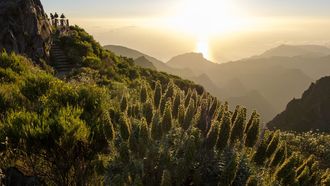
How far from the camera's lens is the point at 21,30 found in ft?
98.5

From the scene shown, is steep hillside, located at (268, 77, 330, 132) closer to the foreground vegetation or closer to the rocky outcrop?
the rocky outcrop

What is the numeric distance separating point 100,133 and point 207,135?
3446 millimetres

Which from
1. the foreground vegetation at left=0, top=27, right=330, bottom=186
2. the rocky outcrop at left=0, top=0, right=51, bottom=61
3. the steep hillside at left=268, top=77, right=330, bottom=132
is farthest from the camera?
the steep hillside at left=268, top=77, right=330, bottom=132

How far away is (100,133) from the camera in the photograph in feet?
36.0

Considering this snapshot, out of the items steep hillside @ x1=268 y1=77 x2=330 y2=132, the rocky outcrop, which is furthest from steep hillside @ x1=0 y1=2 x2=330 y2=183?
steep hillside @ x1=268 y1=77 x2=330 y2=132

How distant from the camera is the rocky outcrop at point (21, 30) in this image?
93.7 ft

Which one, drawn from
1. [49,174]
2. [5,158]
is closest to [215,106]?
[49,174]

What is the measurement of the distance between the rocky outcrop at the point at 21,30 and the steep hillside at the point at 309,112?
381 ft

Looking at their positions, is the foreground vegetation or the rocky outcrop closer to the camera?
the foreground vegetation

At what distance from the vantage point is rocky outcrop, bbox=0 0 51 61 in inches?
1125

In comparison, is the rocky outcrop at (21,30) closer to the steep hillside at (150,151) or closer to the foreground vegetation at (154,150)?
the foreground vegetation at (154,150)

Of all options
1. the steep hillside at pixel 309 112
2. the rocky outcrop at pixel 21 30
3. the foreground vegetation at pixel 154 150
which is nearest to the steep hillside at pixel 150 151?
the foreground vegetation at pixel 154 150

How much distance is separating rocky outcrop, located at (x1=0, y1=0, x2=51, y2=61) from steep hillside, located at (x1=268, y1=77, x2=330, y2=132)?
381 feet

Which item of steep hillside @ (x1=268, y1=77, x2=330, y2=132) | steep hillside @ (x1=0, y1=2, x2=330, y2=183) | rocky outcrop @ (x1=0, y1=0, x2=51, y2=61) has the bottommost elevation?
steep hillside @ (x1=268, y1=77, x2=330, y2=132)
